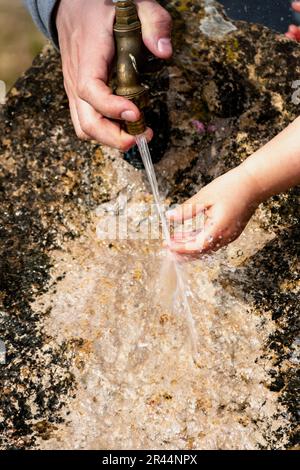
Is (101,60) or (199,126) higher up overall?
(101,60)

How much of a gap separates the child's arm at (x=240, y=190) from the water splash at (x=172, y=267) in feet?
0.47

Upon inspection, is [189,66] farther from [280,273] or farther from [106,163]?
[280,273]

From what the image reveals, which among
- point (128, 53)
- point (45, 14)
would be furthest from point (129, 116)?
point (45, 14)

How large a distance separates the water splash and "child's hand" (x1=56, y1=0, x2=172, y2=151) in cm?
10

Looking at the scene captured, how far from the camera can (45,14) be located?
206cm

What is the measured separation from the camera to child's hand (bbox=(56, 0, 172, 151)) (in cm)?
166

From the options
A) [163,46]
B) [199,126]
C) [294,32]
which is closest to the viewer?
[163,46]

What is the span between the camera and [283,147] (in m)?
1.64

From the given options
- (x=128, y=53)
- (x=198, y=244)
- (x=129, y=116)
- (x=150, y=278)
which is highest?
(x=128, y=53)

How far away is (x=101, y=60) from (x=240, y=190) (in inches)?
23.3

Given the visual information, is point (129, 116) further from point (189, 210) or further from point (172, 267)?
point (172, 267)

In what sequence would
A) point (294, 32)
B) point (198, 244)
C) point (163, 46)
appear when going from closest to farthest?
1. point (198, 244)
2. point (163, 46)
3. point (294, 32)

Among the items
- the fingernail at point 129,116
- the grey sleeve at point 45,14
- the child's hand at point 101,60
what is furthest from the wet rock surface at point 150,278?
the fingernail at point 129,116
